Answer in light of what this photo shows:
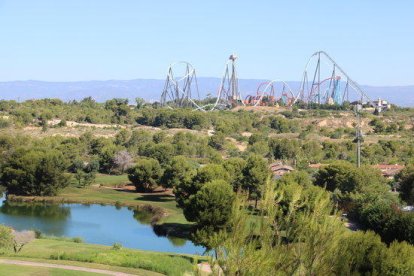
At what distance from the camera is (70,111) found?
99500 millimetres

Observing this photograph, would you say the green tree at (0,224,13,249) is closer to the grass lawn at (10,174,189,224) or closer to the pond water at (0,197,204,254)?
the pond water at (0,197,204,254)

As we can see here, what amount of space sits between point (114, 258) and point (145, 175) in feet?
84.7

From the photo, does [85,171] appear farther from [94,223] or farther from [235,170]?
[94,223]

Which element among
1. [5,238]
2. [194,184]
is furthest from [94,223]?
[5,238]

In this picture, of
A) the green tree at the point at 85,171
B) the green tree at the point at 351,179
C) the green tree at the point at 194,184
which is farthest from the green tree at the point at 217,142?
the green tree at the point at 194,184

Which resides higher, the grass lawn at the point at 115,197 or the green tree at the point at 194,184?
the green tree at the point at 194,184

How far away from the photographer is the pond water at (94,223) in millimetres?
36938

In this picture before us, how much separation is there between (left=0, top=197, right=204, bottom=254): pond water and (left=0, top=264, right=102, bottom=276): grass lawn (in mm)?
9922

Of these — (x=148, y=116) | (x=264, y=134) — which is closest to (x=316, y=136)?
(x=264, y=134)

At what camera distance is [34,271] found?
25.1m

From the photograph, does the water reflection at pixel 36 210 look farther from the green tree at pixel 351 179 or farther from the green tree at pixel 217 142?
the green tree at pixel 217 142

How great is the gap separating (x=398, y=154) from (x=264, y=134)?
73.7 feet

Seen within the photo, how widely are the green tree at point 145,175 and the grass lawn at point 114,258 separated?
2302cm

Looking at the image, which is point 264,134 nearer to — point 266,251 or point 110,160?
point 110,160
